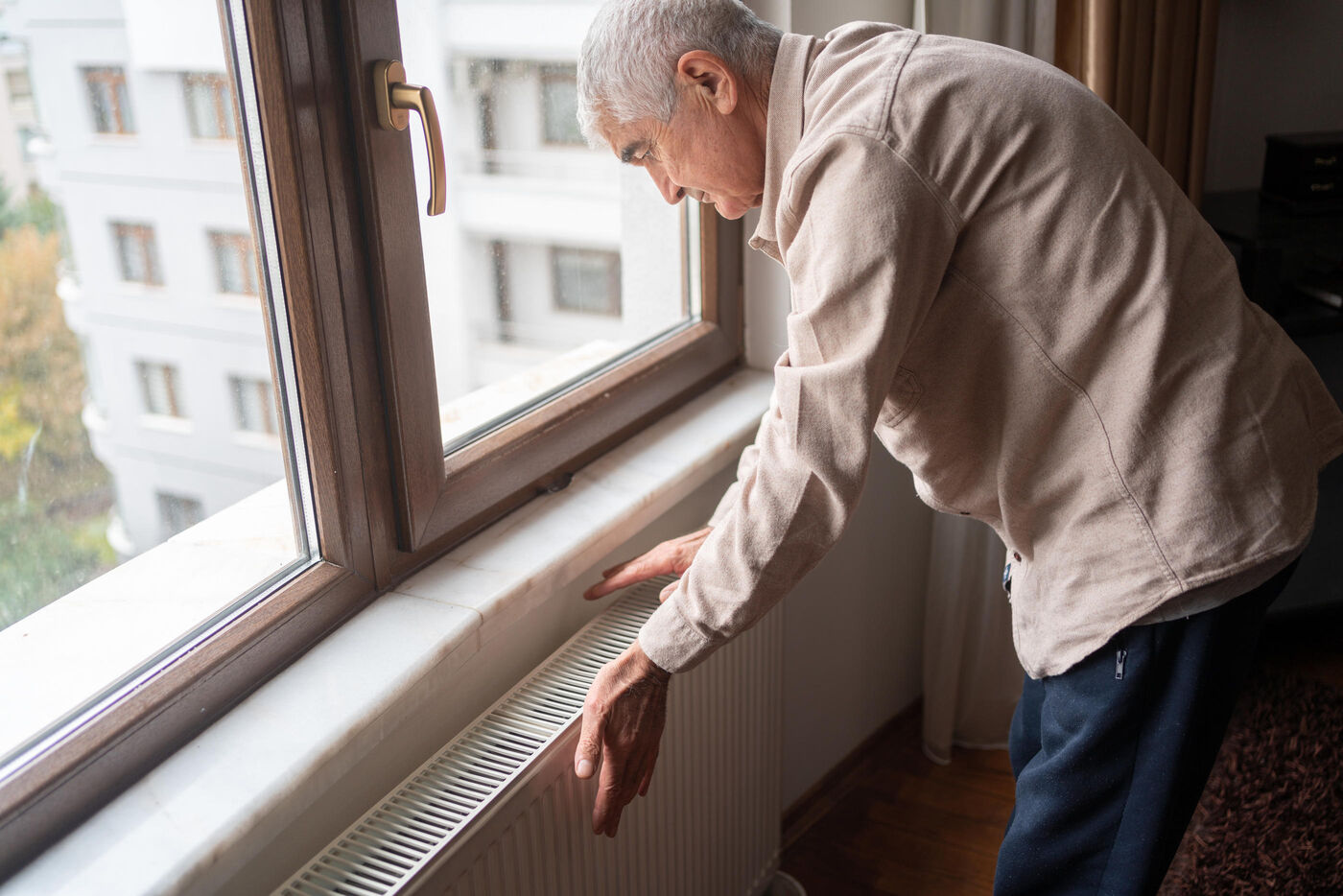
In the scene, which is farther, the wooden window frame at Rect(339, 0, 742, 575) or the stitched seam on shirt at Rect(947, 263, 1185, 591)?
the wooden window frame at Rect(339, 0, 742, 575)

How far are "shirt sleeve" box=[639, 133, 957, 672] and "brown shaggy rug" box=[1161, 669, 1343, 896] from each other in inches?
51.6

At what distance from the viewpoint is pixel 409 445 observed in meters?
1.21

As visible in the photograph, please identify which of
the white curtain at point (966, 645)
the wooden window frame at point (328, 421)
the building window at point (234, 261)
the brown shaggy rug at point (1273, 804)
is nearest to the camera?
the wooden window frame at point (328, 421)

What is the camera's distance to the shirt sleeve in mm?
891

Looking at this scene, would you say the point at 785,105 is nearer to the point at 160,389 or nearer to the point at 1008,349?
the point at 1008,349

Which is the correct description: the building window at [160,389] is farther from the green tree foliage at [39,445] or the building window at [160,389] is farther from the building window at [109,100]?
the building window at [109,100]

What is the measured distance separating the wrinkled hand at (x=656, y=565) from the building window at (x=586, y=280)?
17.6 inches

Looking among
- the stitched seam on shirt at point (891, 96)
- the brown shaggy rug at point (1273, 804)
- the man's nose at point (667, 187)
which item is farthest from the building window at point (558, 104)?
the brown shaggy rug at point (1273, 804)

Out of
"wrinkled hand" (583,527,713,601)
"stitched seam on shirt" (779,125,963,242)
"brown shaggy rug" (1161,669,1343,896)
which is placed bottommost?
"brown shaggy rug" (1161,669,1343,896)

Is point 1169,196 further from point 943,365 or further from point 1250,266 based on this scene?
point 1250,266

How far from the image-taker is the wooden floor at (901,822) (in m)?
1.91

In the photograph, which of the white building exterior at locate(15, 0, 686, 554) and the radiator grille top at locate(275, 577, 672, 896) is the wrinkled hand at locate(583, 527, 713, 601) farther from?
the white building exterior at locate(15, 0, 686, 554)

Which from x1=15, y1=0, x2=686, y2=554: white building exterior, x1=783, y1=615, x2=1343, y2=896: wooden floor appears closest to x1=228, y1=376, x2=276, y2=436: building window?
x1=15, y1=0, x2=686, y2=554: white building exterior

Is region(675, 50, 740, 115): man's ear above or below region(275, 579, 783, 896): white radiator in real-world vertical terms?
above
